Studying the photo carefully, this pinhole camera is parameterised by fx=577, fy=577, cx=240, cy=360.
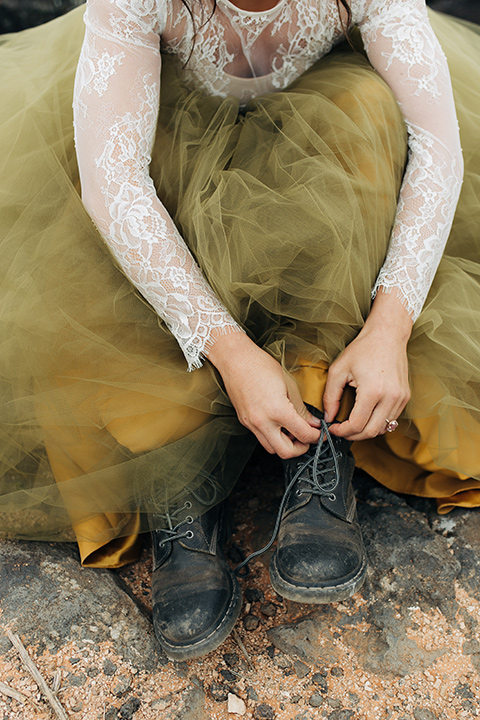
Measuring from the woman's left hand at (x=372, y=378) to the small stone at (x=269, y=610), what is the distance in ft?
1.13

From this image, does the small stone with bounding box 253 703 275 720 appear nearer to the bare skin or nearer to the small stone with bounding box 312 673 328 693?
the small stone with bounding box 312 673 328 693

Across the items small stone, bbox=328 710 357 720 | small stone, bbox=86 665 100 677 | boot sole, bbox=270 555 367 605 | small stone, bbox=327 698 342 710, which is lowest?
small stone, bbox=86 665 100 677

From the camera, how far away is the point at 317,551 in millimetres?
905

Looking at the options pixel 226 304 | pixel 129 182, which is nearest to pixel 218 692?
pixel 226 304

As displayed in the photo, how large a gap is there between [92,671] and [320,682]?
14.3 inches

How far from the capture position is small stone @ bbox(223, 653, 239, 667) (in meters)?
0.95

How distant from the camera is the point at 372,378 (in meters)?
0.90

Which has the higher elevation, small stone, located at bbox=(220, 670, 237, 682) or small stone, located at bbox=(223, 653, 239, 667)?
small stone, located at bbox=(220, 670, 237, 682)

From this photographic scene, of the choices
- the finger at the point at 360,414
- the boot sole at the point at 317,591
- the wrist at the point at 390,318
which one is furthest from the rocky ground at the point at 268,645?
the wrist at the point at 390,318

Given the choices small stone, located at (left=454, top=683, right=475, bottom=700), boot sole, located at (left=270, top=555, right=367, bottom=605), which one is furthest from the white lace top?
small stone, located at (left=454, top=683, right=475, bottom=700)

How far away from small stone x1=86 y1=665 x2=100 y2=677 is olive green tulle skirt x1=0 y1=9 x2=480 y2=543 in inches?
8.4

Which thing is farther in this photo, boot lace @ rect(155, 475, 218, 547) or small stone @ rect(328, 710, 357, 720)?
boot lace @ rect(155, 475, 218, 547)

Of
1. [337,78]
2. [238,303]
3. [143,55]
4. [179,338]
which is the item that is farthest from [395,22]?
[179,338]

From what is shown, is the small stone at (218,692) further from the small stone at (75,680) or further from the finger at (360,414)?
the finger at (360,414)
